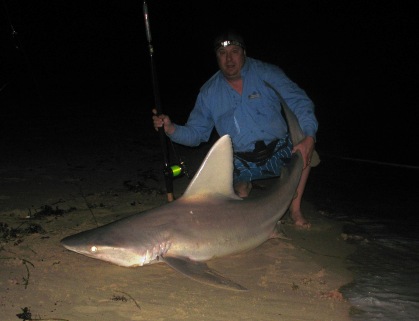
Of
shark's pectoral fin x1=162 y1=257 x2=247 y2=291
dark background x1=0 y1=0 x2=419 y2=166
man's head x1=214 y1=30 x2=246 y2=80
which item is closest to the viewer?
shark's pectoral fin x1=162 y1=257 x2=247 y2=291

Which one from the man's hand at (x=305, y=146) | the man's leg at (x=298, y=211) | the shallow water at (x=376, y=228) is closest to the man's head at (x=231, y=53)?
the man's hand at (x=305, y=146)

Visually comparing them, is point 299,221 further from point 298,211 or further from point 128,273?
point 128,273

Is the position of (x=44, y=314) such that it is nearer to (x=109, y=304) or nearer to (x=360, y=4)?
(x=109, y=304)

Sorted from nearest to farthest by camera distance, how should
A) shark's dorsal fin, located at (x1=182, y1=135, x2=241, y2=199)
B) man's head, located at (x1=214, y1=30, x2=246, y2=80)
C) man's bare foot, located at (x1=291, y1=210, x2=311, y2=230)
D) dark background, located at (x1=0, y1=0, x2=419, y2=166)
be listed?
shark's dorsal fin, located at (x1=182, y1=135, x2=241, y2=199) → man's bare foot, located at (x1=291, y1=210, x2=311, y2=230) → man's head, located at (x1=214, y1=30, x2=246, y2=80) → dark background, located at (x1=0, y1=0, x2=419, y2=166)

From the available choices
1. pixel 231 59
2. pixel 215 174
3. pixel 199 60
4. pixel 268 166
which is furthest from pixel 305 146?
pixel 199 60

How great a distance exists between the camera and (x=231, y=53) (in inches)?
179

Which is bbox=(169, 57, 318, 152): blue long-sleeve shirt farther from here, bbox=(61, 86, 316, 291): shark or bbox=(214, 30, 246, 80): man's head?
bbox=(61, 86, 316, 291): shark

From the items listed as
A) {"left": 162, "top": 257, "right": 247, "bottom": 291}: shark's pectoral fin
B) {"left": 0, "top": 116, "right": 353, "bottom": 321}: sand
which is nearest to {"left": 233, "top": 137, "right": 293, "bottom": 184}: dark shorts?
{"left": 0, "top": 116, "right": 353, "bottom": 321}: sand

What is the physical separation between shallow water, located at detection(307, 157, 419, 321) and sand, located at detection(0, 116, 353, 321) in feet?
0.52

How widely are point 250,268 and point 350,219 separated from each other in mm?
1957

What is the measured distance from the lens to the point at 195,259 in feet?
10.3

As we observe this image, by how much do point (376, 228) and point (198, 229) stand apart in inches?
89.9

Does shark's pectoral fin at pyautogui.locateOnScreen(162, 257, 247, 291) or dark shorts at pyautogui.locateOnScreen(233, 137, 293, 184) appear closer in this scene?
shark's pectoral fin at pyautogui.locateOnScreen(162, 257, 247, 291)

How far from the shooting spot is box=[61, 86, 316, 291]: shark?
2906 mm
